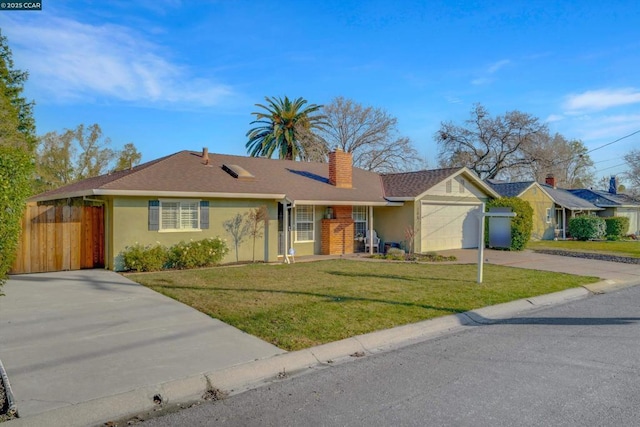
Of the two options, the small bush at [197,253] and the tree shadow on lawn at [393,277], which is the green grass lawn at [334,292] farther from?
the small bush at [197,253]

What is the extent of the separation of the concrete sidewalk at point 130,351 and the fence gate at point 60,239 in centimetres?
318

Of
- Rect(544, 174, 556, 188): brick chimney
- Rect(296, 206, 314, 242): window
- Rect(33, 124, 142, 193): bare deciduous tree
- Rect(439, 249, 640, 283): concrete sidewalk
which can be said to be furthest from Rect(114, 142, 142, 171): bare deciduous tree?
Rect(544, 174, 556, 188): brick chimney

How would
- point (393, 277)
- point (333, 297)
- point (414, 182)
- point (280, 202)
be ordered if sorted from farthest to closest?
point (414, 182) → point (280, 202) → point (393, 277) → point (333, 297)

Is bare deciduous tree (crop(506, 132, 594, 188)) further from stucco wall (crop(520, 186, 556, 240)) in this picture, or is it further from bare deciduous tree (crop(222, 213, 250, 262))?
bare deciduous tree (crop(222, 213, 250, 262))

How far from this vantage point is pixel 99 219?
13.1 metres

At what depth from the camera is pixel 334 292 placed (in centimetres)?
932

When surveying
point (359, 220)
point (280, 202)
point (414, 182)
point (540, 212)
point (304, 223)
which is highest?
point (414, 182)

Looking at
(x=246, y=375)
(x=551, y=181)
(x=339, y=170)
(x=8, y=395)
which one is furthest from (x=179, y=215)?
(x=551, y=181)

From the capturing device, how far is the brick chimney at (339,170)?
1903 cm

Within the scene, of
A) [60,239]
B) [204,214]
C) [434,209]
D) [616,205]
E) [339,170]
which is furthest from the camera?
[616,205]

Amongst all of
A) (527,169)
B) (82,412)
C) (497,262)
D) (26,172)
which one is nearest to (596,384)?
(82,412)

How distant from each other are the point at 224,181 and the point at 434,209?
9711 mm

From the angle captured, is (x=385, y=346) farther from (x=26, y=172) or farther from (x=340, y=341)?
(x=26, y=172)

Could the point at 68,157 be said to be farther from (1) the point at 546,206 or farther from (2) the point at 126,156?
(1) the point at 546,206
